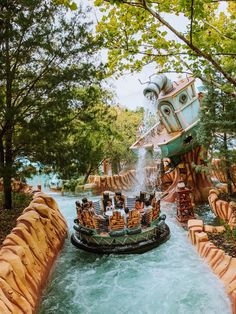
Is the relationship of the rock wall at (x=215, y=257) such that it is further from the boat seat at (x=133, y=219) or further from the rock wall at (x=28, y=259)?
the rock wall at (x=28, y=259)

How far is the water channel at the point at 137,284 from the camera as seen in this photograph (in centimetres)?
675

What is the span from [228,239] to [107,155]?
45.4 feet

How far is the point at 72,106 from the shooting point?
30.0ft

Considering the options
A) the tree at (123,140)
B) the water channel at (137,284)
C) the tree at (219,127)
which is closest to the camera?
the water channel at (137,284)

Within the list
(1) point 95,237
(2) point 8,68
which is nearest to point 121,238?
(1) point 95,237

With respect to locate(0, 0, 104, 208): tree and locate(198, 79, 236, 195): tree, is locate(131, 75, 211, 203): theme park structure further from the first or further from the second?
locate(0, 0, 104, 208): tree

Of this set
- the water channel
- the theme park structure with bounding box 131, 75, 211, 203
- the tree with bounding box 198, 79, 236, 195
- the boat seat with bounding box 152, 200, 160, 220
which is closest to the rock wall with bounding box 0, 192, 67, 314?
the water channel

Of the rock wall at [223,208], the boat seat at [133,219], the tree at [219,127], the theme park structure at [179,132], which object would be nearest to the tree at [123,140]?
the theme park structure at [179,132]

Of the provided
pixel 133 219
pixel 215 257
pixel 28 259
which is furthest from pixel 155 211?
pixel 28 259

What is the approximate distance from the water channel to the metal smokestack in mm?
6157

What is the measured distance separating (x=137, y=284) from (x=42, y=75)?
5.88 m

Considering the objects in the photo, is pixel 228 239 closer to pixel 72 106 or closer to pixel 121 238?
pixel 121 238

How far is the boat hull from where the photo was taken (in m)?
9.31

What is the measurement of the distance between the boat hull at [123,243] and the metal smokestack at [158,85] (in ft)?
19.4
